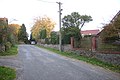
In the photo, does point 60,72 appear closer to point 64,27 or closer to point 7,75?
point 7,75

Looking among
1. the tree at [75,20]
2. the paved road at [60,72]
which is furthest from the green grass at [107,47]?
the tree at [75,20]

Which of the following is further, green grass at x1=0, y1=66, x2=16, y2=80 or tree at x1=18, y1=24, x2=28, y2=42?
tree at x1=18, y1=24, x2=28, y2=42

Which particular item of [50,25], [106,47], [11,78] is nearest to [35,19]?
[50,25]

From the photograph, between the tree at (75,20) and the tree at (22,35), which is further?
the tree at (22,35)

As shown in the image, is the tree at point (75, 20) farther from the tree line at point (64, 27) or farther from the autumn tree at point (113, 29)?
the autumn tree at point (113, 29)

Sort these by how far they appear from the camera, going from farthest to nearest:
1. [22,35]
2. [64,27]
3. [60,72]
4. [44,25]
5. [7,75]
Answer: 1. [22,35]
2. [44,25]
3. [64,27]
4. [60,72]
5. [7,75]

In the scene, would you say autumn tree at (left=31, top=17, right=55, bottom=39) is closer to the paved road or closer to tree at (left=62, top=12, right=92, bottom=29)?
tree at (left=62, top=12, right=92, bottom=29)

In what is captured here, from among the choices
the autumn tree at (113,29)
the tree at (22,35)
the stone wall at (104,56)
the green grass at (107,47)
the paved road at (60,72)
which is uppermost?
the tree at (22,35)

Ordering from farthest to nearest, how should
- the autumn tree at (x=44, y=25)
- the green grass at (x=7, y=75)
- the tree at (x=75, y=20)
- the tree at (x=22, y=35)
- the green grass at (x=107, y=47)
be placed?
1. the tree at (x=22, y=35)
2. the autumn tree at (x=44, y=25)
3. the tree at (x=75, y=20)
4. the green grass at (x=107, y=47)
5. the green grass at (x=7, y=75)

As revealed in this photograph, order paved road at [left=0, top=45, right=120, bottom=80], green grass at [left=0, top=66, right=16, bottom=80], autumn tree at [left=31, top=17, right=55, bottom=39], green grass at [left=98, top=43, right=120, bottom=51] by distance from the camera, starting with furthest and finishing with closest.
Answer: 1. autumn tree at [left=31, top=17, right=55, bottom=39]
2. green grass at [left=98, top=43, right=120, bottom=51]
3. paved road at [left=0, top=45, right=120, bottom=80]
4. green grass at [left=0, top=66, right=16, bottom=80]

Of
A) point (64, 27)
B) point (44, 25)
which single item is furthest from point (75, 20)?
point (44, 25)

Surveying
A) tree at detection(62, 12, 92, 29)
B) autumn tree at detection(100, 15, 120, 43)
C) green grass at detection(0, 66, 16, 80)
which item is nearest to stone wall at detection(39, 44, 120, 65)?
autumn tree at detection(100, 15, 120, 43)

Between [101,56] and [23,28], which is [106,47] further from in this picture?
[23,28]

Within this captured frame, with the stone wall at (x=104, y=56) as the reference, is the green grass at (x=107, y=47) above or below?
above
